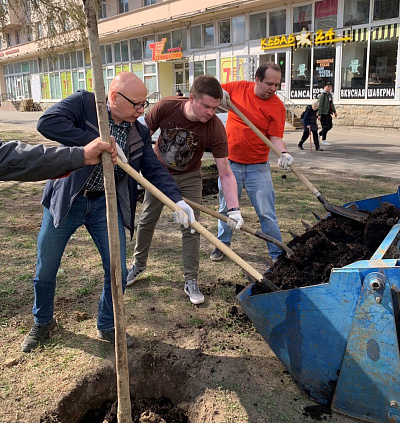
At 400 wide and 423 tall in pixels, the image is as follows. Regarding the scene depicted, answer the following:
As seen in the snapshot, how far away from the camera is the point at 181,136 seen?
349cm

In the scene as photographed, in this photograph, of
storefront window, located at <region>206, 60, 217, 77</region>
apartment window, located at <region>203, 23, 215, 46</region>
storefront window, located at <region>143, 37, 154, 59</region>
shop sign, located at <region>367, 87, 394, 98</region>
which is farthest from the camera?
storefront window, located at <region>143, 37, 154, 59</region>

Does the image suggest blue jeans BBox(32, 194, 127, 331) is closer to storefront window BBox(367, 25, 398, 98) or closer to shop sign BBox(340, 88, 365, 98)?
storefront window BBox(367, 25, 398, 98)

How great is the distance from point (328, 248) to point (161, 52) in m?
24.3

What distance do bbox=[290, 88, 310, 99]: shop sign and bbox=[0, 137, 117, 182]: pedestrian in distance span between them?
1814cm

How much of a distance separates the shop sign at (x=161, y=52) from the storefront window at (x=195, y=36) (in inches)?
32.5

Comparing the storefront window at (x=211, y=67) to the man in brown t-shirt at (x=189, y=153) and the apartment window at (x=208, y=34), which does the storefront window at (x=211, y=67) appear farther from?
the man in brown t-shirt at (x=189, y=153)

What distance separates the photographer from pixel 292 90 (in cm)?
1941

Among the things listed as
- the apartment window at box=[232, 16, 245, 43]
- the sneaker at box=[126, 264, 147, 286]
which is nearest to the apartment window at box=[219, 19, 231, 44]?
the apartment window at box=[232, 16, 245, 43]

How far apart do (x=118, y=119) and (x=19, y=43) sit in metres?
43.6

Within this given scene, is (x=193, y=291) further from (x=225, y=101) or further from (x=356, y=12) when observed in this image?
(x=356, y=12)

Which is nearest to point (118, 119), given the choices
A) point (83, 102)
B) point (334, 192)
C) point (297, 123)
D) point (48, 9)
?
point (83, 102)

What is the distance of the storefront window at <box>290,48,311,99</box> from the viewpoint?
60.9 ft

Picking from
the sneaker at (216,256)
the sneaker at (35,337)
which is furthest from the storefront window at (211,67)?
the sneaker at (35,337)

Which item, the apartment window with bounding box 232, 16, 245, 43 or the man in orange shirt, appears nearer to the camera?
the man in orange shirt
